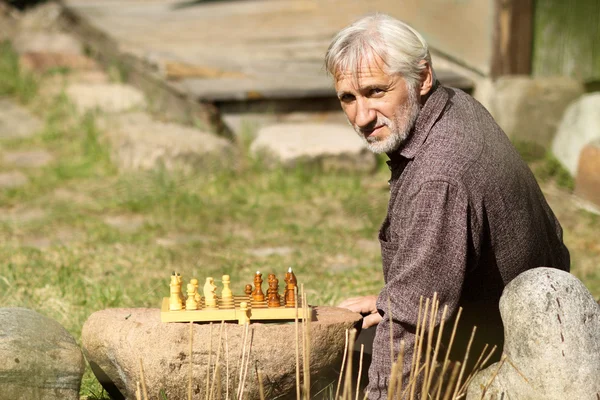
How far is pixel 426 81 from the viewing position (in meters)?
3.31

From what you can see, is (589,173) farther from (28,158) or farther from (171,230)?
(28,158)

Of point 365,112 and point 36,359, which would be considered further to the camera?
point 365,112

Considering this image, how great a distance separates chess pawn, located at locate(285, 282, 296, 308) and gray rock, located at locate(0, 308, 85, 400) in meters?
0.76

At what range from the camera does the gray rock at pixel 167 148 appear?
6.93 m

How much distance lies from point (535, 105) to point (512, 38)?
0.59 m

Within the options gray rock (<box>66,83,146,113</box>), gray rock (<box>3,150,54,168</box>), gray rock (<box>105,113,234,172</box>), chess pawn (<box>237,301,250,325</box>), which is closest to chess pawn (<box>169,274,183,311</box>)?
chess pawn (<box>237,301,250,325</box>)

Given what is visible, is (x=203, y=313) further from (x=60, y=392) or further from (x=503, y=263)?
(x=503, y=263)

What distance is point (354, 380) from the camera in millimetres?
3656

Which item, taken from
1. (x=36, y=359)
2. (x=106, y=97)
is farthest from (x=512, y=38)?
(x=36, y=359)

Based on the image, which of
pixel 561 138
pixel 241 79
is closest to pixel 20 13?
pixel 241 79

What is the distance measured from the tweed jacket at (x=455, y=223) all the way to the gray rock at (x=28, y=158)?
4.74 meters

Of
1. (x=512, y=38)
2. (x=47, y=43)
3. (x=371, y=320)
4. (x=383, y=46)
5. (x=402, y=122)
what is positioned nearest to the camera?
(x=383, y=46)

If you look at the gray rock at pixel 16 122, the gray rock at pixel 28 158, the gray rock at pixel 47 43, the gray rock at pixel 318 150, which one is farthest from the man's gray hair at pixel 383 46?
the gray rock at pixel 47 43

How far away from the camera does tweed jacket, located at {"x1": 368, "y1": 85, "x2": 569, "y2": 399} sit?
3.04 meters
